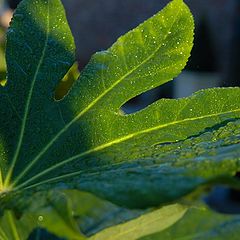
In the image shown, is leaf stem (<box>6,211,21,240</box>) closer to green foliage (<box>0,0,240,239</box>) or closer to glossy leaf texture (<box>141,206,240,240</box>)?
green foliage (<box>0,0,240,239</box>)

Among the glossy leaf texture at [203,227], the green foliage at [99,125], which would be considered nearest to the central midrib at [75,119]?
the green foliage at [99,125]

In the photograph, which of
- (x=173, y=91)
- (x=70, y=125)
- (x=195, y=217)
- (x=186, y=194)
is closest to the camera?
(x=186, y=194)

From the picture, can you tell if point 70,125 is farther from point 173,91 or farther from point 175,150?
point 173,91

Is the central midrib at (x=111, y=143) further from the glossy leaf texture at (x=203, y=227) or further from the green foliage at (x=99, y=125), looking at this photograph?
the glossy leaf texture at (x=203, y=227)

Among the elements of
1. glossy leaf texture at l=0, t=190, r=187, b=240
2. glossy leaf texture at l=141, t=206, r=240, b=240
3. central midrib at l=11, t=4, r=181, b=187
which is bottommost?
glossy leaf texture at l=141, t=206, r=240, b=240

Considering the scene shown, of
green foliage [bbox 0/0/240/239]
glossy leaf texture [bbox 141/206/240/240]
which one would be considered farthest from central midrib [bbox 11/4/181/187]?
glossy leaf texture [bbox 141/206/240/240]

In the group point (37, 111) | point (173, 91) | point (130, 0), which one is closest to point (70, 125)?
point (37, 111)

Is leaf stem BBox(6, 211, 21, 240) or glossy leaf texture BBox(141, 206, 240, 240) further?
leaf stem BBox(6, 211, 21, 240)
